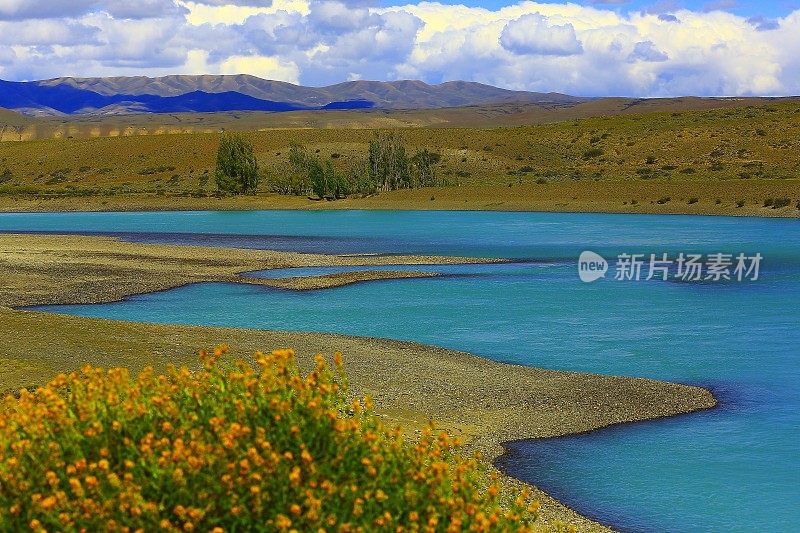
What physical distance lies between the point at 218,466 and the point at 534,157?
3713 inches

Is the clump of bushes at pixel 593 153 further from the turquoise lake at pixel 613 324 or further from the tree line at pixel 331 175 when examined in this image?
the turquoise lake at pixel 613 324

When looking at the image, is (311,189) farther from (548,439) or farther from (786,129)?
(548,439)

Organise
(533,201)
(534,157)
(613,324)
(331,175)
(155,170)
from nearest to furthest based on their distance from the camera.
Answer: (613,324) → (533,201) → (331,175) → (534,157) → (155,170)

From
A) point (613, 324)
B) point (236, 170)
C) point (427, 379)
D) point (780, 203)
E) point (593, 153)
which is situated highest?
point (593, 153)

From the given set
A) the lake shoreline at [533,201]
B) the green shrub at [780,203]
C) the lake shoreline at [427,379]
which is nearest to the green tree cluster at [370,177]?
the lake shoreline at [533,201]

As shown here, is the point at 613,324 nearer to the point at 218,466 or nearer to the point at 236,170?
the point at 218,466

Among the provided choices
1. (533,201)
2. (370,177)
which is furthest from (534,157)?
(533,201)

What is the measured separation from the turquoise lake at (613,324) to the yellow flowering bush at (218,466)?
620cm

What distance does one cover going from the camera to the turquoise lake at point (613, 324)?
42.5 ft

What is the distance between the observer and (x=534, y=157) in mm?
98312

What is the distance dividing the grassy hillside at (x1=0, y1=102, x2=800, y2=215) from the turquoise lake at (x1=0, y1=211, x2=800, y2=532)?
694 inches

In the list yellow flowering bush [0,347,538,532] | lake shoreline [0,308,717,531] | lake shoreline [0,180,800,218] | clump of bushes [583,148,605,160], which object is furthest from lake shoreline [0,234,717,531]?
clump of bushes [583,148,605,160]

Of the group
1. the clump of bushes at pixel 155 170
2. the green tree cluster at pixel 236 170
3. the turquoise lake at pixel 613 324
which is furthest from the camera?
the clump of bushes at pixel 155 170

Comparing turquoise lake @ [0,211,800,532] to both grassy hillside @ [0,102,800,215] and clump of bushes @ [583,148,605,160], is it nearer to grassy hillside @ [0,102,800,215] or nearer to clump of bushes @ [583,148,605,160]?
grassy hillside @ [0,102,800,215]
